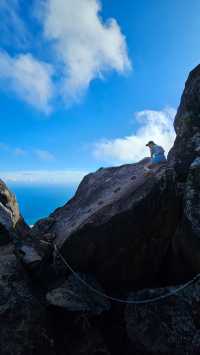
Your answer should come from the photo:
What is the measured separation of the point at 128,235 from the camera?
11.2 meters

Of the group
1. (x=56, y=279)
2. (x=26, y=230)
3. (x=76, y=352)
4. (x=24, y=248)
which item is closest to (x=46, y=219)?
(x=26, y=230)

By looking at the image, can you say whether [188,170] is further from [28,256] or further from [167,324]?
Result: [28,256]

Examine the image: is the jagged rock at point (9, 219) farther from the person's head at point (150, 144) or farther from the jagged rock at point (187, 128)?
the person's head at point (150, 144)

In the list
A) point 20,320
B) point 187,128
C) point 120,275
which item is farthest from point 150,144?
point 20,320

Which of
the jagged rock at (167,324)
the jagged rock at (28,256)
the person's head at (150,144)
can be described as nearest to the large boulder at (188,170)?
the jagged rock at (167,324)

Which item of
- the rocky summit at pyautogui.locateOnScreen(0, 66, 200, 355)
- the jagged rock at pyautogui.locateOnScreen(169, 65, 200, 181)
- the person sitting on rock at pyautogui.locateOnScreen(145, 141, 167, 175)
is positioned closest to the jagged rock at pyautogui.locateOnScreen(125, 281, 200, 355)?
the rocky summit at pyautogui.locateOnScreen(0, 66, 200, 355)

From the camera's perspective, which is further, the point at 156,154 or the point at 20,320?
the point at 156,154

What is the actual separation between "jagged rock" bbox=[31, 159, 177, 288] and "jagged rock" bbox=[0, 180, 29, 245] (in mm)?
3629

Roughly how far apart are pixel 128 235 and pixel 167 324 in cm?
368

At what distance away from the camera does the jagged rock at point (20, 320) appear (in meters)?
8.82

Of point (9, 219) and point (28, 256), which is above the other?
point (9, 219)

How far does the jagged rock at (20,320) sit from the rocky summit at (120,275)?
0.11ft

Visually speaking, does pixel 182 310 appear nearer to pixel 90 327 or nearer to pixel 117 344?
pixel 117 344

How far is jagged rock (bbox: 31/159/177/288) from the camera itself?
1102 centimetres
